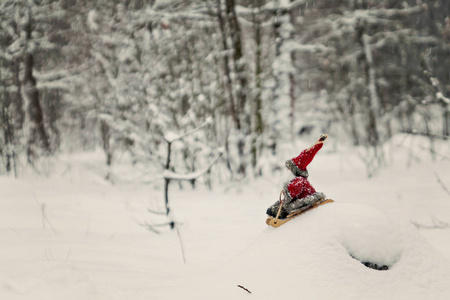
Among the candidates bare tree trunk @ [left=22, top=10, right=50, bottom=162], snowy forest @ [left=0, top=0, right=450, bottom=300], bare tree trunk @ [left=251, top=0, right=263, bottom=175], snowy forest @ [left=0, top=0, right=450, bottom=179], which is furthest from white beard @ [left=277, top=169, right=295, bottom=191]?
bare tree trunk @ [left=22, top=10, right=50, bottom=162]

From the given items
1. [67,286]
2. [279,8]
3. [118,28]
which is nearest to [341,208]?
[67,286]

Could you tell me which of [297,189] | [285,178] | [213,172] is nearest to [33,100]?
[213,172]

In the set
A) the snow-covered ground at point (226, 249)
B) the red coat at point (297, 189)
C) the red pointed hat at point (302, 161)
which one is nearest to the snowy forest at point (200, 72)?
the snow-covered ground at point (226, 249)

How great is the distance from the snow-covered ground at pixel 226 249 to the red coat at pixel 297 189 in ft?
0.44

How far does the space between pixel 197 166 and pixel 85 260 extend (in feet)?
15.2

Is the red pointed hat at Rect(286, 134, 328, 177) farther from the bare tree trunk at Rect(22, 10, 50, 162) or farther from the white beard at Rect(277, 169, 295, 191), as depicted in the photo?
the bare tree trunk at Rect(22, 10, 50, 162)

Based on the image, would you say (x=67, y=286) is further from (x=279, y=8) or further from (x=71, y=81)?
(x=71, y=81)

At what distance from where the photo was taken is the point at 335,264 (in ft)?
6.11

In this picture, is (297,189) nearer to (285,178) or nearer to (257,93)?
(285,178)

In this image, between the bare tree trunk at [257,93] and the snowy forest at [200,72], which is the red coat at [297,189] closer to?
the snowy forest at [200,72]

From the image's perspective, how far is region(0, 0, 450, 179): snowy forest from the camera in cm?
718

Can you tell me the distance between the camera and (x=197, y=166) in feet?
23.7

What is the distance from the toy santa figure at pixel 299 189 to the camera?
2.17 m

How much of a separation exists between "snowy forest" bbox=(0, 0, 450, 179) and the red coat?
2.37 meters
